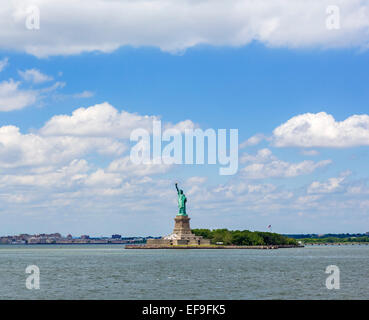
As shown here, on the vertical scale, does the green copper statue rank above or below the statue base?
above

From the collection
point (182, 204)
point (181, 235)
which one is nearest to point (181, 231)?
point (181, 235)

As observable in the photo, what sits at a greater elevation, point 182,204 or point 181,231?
point 182,204

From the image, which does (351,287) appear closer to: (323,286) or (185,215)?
(323,286)

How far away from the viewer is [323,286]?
5800 centimetres

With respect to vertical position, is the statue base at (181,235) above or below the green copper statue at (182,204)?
below

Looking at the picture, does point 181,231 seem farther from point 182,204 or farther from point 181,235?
point 182,204

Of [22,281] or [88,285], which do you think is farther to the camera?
[22,281]

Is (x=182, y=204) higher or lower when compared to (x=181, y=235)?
higher
